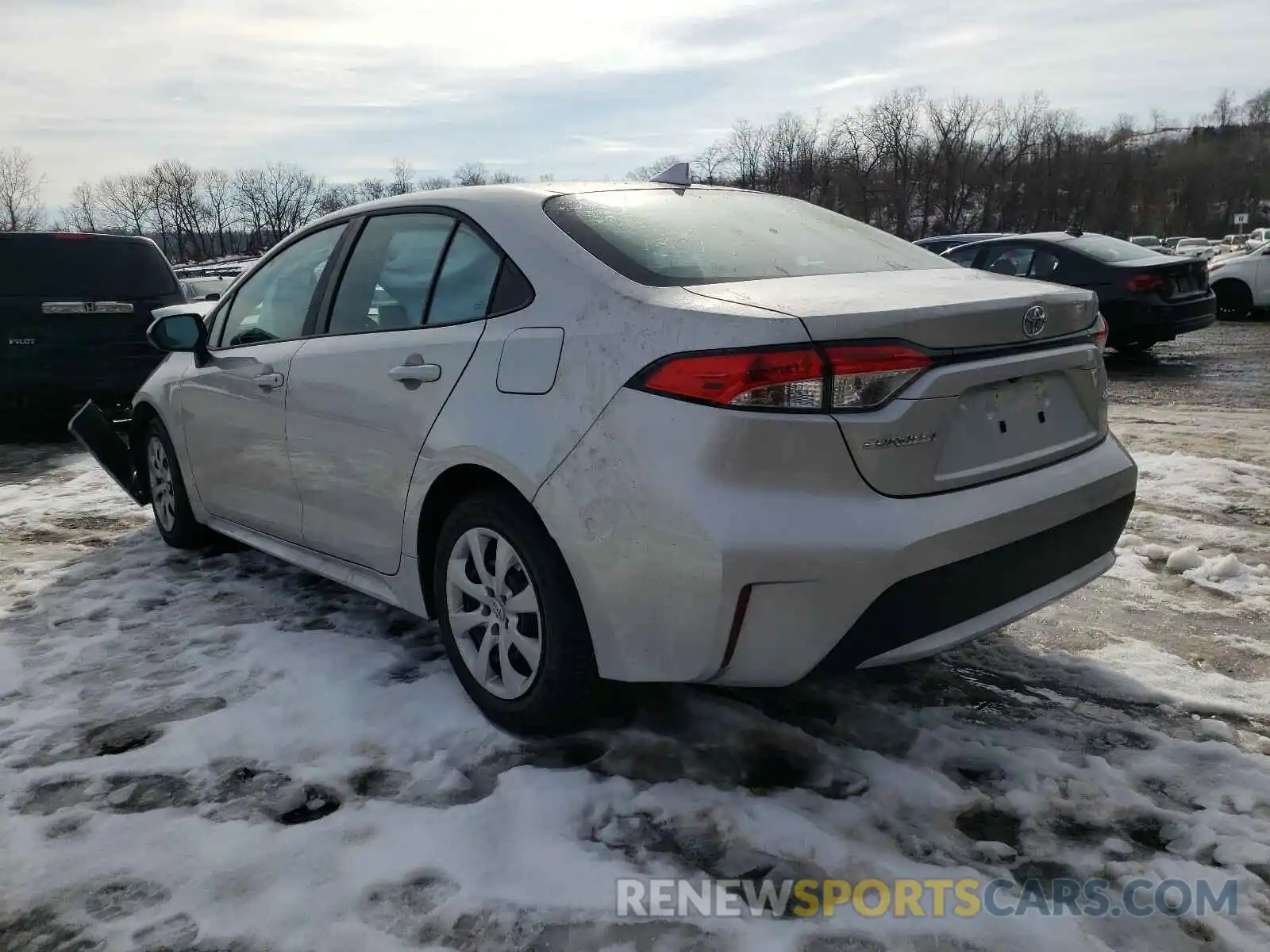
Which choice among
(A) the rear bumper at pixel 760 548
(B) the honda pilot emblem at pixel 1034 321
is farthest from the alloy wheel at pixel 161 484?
(B) the honda pilot emblem at pixel 1034 321

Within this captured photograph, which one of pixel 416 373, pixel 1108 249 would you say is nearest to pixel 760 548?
pixel 416 373

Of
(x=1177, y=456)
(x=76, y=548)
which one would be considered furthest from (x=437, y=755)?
(x=1177, y=456)

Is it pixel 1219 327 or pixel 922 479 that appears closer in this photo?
pixel 922 479

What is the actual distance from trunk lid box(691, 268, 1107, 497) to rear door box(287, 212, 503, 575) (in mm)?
886

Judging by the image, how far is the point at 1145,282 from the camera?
9953mm

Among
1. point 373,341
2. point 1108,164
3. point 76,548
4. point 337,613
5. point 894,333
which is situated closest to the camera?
point 894,333

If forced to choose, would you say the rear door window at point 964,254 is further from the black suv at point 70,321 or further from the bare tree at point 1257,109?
the bare tree at point 1257,109

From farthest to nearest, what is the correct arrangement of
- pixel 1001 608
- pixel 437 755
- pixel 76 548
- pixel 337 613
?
pixel 76 548, pixel 337 613, pixel 437 755, pixel 1001 608

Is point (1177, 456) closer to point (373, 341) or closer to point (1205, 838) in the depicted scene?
point (1205, 838)

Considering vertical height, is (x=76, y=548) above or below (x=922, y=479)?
below

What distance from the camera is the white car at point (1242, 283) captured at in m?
14.3

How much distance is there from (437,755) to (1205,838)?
76.7 inches

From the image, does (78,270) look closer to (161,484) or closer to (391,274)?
(161,484)

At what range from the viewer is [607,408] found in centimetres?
236
